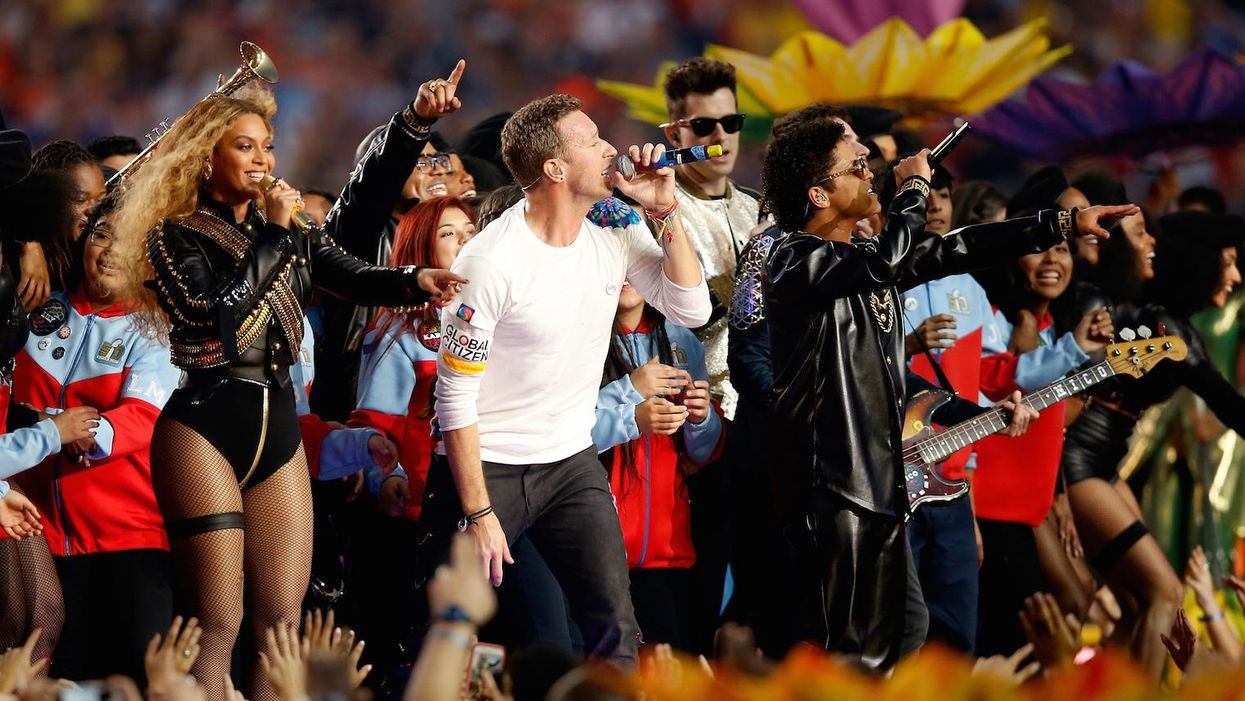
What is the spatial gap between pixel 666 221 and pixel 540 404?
592 millimetres

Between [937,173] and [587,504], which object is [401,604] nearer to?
[587,504]

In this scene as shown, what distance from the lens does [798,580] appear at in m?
4.87

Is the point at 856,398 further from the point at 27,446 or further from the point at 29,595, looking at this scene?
the point at 29,595

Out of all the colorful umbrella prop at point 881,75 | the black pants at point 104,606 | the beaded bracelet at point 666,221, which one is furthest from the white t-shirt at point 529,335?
the colorful umbrella prop at point 881,75

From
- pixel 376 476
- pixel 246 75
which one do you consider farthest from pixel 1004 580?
pixel 246 75

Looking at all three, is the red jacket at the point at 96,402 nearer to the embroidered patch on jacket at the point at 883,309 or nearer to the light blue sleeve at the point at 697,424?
the light blue sleeve at the point at 697,424

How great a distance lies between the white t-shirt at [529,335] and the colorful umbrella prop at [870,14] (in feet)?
18.8

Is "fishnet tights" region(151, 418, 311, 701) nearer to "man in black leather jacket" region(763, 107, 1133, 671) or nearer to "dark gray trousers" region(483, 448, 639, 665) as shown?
"dark gray trousers" region(483, 448, 639, 665)

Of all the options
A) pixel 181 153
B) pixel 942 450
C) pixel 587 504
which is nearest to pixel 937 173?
pixel 942 450

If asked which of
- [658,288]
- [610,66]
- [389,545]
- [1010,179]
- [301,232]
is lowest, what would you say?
[389,545]

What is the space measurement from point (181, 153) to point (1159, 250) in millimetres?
4480

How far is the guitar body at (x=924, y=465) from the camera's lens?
17.5 ft

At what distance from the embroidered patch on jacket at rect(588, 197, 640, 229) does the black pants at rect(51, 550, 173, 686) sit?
181 cm

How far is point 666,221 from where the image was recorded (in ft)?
15.4
